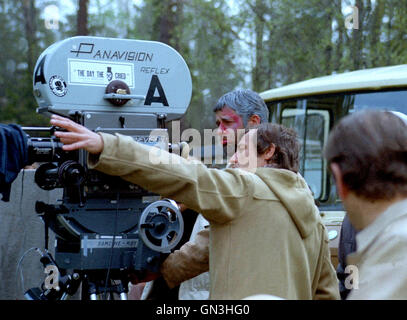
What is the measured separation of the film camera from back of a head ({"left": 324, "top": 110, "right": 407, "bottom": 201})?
1239 millimetres

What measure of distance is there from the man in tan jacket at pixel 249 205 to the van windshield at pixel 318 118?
2964 mm

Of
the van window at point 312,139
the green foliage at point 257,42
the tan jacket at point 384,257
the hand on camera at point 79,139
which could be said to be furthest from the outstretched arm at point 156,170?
the green foliage at point 257,42

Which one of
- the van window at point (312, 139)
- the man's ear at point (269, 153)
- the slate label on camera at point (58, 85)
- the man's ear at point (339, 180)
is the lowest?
the van window at point (312, 139)

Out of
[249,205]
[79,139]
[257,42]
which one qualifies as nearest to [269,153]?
[249,205]

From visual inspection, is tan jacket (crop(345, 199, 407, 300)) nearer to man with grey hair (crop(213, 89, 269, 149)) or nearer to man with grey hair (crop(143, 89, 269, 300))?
man with grey hair (crop(143, 89, 269, 300))

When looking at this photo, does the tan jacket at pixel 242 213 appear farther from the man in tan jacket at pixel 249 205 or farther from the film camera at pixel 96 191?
the film camera at pixel 96 191

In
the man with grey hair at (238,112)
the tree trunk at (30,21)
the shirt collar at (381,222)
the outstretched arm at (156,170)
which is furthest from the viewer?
the tree trunk at (30,21)

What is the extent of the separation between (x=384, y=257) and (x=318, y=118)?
479 centimetres

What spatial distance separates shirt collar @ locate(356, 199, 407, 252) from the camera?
168 centimetres

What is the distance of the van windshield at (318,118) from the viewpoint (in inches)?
224

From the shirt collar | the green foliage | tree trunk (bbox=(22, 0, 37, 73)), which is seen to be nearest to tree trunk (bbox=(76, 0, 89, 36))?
the green foliage

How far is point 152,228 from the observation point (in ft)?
9.32
